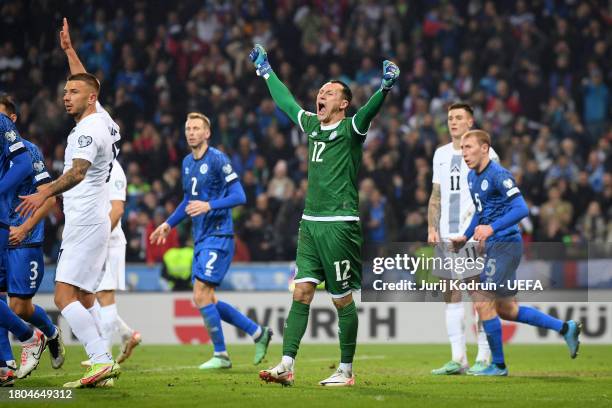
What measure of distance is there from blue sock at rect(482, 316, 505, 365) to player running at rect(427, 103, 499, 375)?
17.1 inches

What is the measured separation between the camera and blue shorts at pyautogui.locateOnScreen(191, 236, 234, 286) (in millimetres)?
11562

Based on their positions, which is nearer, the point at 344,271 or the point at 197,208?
the point at 344,271

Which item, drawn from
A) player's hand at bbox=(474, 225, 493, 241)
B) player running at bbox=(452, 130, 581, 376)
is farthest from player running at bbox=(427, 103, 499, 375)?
player's hand at bbox=(474, 225, 493, 241)

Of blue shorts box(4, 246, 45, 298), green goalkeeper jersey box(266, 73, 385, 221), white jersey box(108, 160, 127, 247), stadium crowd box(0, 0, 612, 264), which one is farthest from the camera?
stadium crowd box(0, 0, 612, 264)

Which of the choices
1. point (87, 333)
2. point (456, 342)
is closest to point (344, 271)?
point (87, 333)

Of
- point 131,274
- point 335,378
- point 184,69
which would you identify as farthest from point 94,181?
point 184,69

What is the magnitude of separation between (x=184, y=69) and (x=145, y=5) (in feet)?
6.91

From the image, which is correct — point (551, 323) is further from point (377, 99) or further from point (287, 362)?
point (377, 99)

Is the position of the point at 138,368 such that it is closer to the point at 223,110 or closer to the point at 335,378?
the point at 335,378

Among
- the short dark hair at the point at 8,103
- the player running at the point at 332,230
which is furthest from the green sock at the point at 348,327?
the short dark hair at the point at 8,103

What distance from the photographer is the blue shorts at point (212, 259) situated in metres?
11.6

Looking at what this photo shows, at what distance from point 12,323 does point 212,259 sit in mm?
2740

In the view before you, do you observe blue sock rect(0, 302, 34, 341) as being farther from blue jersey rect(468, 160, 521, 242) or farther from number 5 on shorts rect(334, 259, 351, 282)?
blue jersey rect(468, 160, 521, 242)

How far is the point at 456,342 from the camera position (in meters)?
11.1
